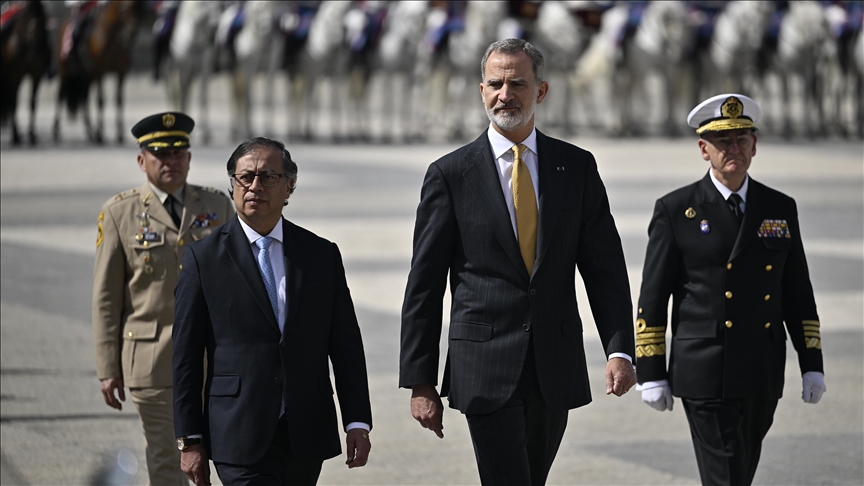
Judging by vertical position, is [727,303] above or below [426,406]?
above

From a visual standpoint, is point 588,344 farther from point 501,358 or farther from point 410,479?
point 501,358

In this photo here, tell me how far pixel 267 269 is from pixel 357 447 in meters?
0.59

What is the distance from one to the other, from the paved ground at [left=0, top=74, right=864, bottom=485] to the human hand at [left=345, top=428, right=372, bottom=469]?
6.36 feet

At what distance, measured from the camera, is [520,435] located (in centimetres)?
413

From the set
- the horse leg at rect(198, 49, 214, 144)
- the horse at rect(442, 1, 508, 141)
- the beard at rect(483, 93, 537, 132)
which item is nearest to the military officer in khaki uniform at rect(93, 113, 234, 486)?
the beard at rect(483, 93, 537, 132)

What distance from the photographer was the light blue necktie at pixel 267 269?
4.05 m

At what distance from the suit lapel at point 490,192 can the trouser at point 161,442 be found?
1768mm

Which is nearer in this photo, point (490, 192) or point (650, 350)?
point (490, 192)

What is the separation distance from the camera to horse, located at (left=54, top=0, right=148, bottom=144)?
79.4ft

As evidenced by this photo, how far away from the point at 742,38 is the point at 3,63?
46.9 ft

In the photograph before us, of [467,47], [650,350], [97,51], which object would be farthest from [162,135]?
[467,47]

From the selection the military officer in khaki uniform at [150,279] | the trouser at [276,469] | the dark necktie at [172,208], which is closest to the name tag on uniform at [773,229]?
the trouser at [276,469]

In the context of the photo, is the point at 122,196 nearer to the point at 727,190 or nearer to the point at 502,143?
the point at 502,143

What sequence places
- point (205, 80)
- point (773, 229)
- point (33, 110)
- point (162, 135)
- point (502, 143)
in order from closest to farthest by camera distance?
point (502, 143) → point (773, 229) → point (162, 135) → point (33, 110) → point (205, 80)
